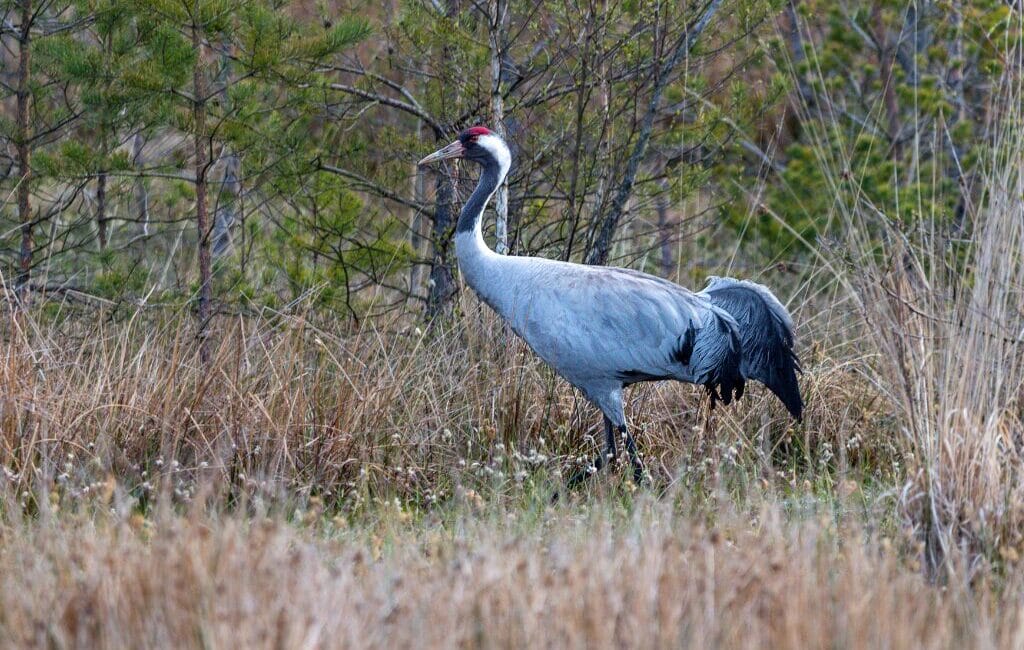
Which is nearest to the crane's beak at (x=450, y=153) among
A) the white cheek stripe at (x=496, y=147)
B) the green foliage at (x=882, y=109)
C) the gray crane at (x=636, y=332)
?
the white cheek stripe at (x=496, y=147)

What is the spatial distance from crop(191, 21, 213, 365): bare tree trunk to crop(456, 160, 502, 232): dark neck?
1.10 meters

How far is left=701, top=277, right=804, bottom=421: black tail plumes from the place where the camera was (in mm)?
5270

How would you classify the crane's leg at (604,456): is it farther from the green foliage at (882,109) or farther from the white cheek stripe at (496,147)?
the green foliage at (882,109)

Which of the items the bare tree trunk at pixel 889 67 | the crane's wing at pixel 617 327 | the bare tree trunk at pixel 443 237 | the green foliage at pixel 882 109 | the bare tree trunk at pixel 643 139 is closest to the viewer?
the crane's wing at pixel 617 327

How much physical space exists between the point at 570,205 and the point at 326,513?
2.16m

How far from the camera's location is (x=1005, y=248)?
414 centimetres

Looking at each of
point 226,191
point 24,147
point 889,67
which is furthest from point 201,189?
point 889,67

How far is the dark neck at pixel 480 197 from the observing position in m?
5.61

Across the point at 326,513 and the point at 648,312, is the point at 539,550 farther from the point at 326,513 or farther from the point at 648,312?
the point at 648,312

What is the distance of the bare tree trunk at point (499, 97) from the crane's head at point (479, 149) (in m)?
0.29

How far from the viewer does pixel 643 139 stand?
6.09 meters

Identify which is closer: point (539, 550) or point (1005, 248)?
point (539, 550)

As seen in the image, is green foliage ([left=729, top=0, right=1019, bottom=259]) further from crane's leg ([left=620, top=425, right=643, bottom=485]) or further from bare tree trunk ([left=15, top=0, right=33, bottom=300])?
bare tree trunk ([left=15, top=0, right=33, bottom=300])

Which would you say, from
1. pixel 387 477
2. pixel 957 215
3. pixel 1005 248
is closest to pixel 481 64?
pixel 387 477
